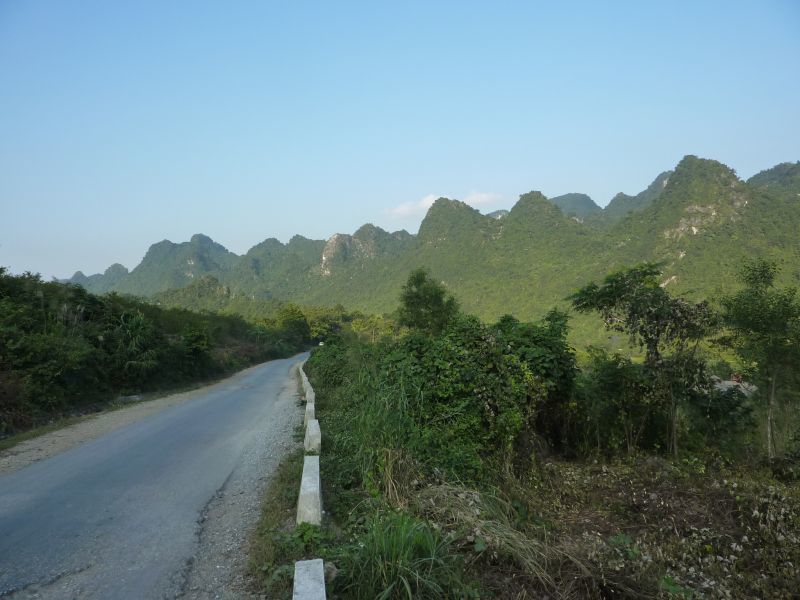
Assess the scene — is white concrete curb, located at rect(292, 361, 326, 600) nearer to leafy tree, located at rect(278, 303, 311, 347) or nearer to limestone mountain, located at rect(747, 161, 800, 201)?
leafy tree, located at rect(278, 303, 311, 347)

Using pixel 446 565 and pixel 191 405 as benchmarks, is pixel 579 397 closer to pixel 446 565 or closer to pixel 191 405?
pixel 446 565

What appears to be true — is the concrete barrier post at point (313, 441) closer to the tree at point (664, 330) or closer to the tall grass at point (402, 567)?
the tall grass at point (402, 567)

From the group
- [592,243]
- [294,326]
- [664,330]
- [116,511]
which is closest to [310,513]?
[116,511]

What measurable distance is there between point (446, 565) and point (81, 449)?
24.1ft

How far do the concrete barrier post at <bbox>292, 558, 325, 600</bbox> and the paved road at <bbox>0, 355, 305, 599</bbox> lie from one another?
1.15 m

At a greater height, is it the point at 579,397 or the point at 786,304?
the point at 786,304

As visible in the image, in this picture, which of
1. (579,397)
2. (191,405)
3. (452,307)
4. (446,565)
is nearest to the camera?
(446,565)

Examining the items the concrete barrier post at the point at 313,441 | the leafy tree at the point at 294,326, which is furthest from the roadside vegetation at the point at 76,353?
the leafy tree at the point at 294,326

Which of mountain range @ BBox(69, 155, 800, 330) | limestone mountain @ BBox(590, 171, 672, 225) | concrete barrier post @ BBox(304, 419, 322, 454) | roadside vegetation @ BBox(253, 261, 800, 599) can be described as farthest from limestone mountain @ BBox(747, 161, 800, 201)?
concrete barrier post @ BBox(304, 419, 322, 454)

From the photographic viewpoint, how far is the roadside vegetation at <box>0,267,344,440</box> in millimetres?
11562

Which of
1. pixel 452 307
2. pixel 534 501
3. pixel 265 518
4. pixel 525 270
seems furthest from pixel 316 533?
pixel 525 270

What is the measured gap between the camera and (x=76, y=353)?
13.5 m

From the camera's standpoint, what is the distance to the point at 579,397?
324 inches

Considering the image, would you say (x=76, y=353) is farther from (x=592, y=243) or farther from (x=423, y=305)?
(x=592, y=243)
